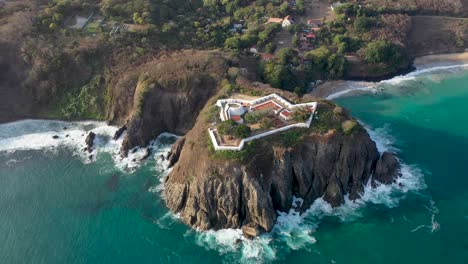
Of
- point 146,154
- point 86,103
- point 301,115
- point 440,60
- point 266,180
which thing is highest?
point 301,115

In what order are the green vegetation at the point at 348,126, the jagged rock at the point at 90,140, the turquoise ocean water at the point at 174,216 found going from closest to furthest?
the turquoise ocean water at the point at 174,216, the green vegetation at the point at 348,126, the jagged rock at the point at 90,140

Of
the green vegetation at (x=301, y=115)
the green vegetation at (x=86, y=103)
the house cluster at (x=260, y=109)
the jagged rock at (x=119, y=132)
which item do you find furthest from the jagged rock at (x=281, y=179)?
the green vegetation at (x=86, y=103)

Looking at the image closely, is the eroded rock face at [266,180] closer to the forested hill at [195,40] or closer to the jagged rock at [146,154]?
the jagged rock at [146,154]

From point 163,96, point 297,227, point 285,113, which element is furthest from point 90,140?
point 297,227

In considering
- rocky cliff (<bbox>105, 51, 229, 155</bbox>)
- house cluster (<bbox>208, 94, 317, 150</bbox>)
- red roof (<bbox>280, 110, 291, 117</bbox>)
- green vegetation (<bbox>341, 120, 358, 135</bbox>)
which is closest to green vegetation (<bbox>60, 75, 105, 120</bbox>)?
rocky cliff (<bbox>105, 51, 229, 155</bbox>)

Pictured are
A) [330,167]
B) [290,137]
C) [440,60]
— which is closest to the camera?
[290,137]

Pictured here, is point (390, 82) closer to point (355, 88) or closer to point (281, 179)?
point (355, 88)

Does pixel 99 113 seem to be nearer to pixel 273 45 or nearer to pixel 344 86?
pixel 273 45
